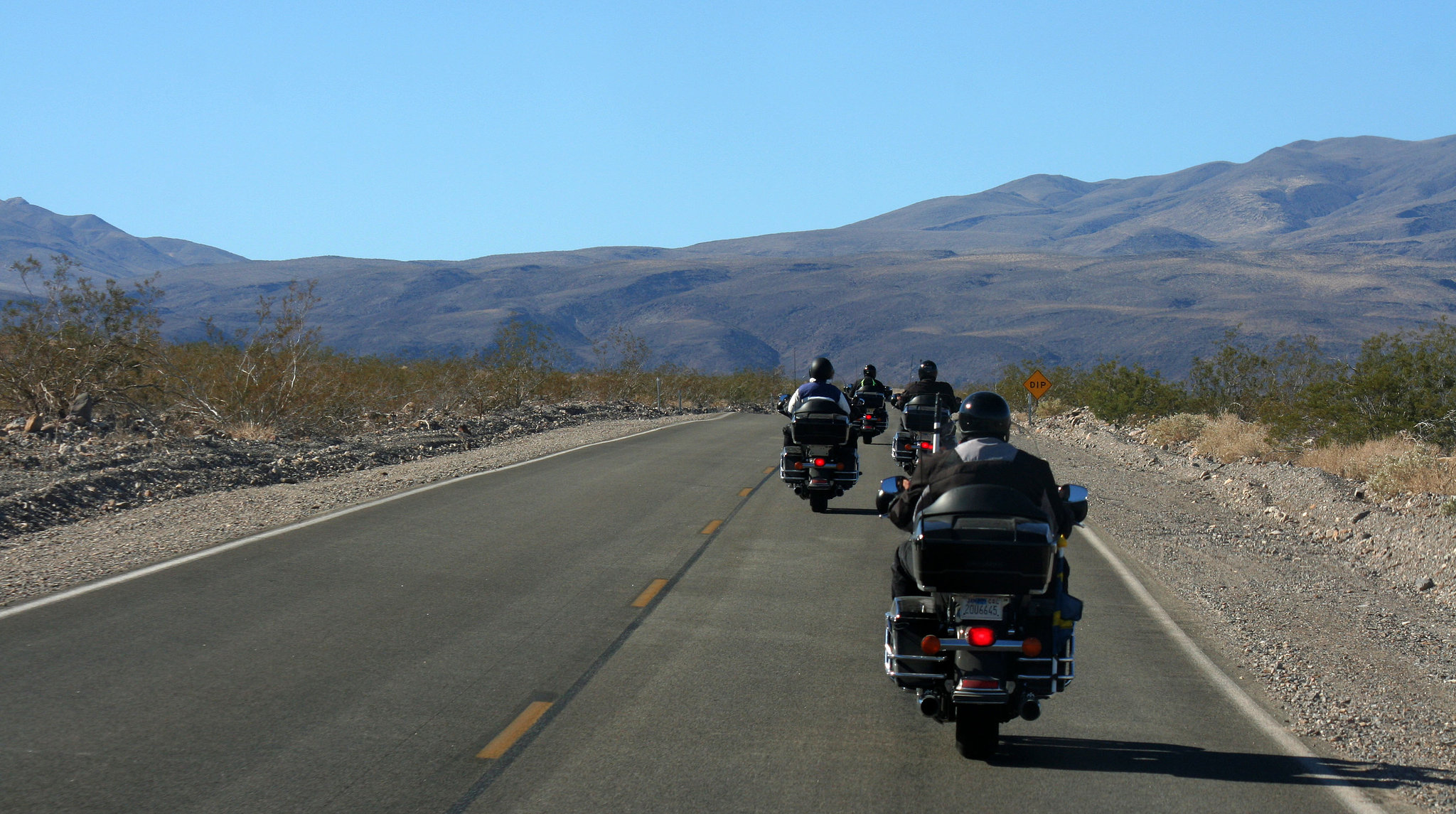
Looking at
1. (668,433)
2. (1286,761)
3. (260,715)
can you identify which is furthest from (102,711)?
(668,433)

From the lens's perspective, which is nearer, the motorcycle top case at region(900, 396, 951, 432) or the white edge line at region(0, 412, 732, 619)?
the white edge line at region(0, 412, 732, 619)

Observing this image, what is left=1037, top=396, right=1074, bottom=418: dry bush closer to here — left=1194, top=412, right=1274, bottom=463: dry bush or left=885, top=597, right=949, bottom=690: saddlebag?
left=1194, top=412, right=1274, bottom=463: dry bush

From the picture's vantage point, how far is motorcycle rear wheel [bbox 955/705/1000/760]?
5.85 meters

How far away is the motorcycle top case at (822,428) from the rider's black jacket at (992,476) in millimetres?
8673

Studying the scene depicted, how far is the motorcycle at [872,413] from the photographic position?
74.1 ft

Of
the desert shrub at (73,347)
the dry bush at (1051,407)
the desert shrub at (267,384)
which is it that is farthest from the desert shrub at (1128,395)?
the desert shrub at (73,347)

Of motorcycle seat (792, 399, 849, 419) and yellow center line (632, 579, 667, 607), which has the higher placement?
motorcycle seat (792, 399, 849, 419)

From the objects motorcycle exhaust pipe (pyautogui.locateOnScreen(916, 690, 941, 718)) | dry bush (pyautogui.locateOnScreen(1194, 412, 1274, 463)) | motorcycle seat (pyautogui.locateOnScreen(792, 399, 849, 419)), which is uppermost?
motorcycle seat (pyautogui.locateOnScreen(792, 399, 849, 419))

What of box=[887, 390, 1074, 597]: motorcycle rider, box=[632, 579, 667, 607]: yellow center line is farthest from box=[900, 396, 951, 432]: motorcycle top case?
box=[887, 390, 1074, 597]: motorcycle rider

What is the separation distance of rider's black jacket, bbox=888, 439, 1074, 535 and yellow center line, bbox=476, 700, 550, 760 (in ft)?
7.53

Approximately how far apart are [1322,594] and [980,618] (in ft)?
21.8

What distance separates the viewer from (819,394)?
1543cm

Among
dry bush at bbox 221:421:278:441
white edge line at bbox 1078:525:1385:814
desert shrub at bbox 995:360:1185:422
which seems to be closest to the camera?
white edge line at bbox 1078:525:1385:814

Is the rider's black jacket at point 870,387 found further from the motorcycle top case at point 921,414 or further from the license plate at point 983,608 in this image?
the license plate at point 983,608
